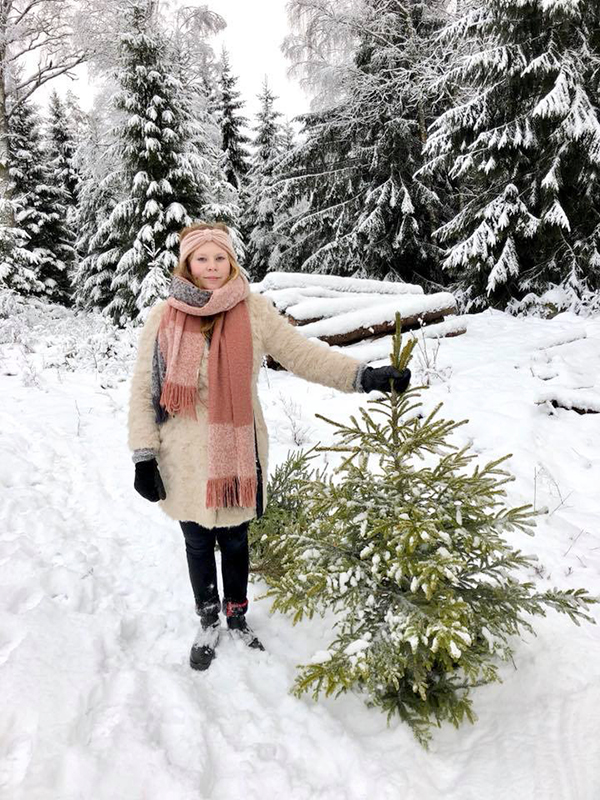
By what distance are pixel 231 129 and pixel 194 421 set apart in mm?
22850

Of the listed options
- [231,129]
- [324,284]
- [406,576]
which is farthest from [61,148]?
[406,576]

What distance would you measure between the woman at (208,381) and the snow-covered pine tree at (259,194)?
16731 millimetres

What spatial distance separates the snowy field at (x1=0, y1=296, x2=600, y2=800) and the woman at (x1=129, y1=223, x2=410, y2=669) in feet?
1.30

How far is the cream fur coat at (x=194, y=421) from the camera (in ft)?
7.56

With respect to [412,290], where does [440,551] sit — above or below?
below

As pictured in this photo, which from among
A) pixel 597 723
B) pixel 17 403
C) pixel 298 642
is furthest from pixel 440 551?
pixel 17 403

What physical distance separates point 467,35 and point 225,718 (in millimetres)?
12443

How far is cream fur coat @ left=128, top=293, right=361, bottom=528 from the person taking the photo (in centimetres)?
230

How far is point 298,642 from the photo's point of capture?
2699 mm

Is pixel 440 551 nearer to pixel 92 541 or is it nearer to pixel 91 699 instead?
pixel 91 699

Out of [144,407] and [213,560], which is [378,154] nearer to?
[144,407]

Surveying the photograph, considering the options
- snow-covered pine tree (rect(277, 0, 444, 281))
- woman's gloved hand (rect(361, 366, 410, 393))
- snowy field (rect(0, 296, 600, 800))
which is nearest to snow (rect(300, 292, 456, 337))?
snowy field (rect(0, 296, 600, 800))

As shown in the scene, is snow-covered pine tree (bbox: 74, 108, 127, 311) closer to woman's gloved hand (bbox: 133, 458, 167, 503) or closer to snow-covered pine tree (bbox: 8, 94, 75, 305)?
snow-covered pine tree (bbox: 8, 94, 75, 305)

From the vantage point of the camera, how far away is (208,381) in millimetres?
2271
